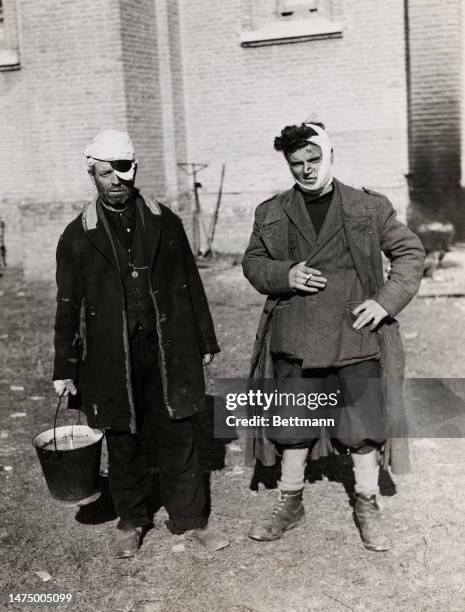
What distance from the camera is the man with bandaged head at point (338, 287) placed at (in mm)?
3518

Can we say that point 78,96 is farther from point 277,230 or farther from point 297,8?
point 277,230

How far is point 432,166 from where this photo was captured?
11.4m

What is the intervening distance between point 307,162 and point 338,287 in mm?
607

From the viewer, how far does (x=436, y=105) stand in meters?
11.1

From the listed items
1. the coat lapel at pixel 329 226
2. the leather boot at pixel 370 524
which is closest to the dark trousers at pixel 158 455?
the leather boot at pixel 370 524

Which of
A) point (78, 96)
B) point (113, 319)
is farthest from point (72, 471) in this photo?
point (78, 96)

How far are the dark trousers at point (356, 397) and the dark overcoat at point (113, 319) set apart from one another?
0.54m

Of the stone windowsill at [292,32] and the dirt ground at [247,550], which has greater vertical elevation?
the stone windowsill at [292,32]

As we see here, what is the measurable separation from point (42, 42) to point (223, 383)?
7356 millimetres

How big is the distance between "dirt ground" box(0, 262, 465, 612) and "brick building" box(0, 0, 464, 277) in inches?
272

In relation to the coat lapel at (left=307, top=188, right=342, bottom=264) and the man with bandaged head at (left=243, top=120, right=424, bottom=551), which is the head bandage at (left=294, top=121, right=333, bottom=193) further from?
the coat lapel at (left=307, top=188, right=342, bottom=264)

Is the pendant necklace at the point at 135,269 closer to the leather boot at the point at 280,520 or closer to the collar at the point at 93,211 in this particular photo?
the collar at the point at 93,211

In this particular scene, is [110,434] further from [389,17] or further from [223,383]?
[389,17]

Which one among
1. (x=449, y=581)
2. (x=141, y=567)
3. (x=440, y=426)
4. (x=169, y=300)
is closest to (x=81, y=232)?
(x=169, y=300)
